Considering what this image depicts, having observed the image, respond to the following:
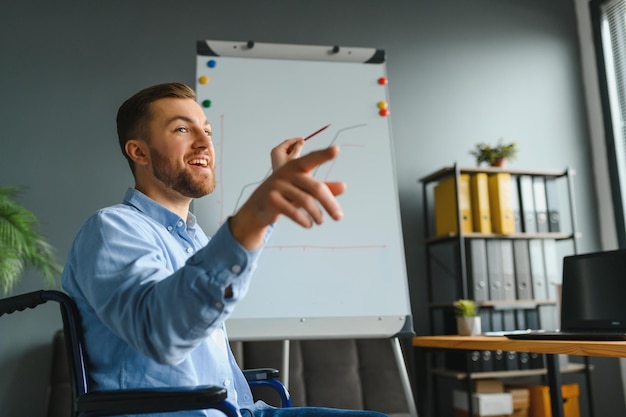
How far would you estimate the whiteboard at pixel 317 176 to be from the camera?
2334mm

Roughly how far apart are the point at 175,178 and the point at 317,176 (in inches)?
50.1

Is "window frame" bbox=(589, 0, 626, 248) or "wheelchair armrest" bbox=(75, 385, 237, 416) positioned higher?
"window frame" bbox=(589, 0, 626, 248)

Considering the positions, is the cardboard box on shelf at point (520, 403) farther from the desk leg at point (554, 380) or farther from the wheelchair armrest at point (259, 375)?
the wheelchair armrest at point (259, 375)

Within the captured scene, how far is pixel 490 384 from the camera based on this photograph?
271cm

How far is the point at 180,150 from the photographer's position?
1227mm

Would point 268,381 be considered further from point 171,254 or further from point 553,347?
point 553,347

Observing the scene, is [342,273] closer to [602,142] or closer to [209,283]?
[209,283]

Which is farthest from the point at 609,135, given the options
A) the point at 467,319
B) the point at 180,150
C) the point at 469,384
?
the point at 180,150

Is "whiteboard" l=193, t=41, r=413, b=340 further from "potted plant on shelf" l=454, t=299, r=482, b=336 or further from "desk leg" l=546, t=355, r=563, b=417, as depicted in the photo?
"desk leg" l=546, t=355, r=563, b=417

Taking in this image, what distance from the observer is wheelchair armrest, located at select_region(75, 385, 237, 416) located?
2.76 feet

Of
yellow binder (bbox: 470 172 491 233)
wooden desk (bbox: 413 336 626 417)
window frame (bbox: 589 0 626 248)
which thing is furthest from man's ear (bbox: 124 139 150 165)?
window frame (bbox: 589 0 626 248)

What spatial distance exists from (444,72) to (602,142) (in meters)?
1.01

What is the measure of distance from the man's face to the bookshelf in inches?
70.5

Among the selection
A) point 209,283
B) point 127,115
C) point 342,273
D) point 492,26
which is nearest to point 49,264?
point 342,273
